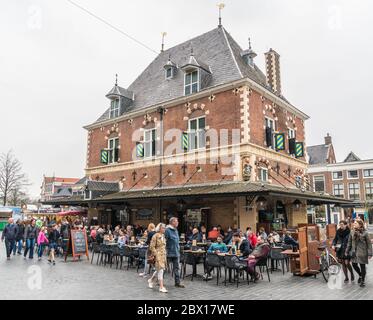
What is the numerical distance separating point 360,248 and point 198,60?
15245mm

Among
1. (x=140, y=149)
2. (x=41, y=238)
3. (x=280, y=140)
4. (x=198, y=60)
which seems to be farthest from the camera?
(x=140, y=149)

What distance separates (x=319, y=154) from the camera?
48969 mm

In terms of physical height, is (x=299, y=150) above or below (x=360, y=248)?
above

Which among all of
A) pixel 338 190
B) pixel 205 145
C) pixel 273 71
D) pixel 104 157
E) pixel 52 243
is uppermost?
pixel 273 71

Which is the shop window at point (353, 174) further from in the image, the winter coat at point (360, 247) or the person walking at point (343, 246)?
the winter coat at point (360, 247)

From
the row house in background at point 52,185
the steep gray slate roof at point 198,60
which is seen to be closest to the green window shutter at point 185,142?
the steep gray slate roof at point 198,60

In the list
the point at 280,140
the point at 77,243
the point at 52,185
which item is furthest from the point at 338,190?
the point at 52,185

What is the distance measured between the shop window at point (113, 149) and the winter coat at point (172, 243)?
1503 centimetres

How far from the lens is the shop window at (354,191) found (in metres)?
47.1

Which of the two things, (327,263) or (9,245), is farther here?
(9,245)

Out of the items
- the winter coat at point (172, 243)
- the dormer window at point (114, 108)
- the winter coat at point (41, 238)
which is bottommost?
the winter coat at point (41, 238)

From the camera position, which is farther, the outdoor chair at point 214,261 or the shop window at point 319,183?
the shop window at point 319,183

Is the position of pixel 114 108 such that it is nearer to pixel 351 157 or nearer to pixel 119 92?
pixel 119 92
